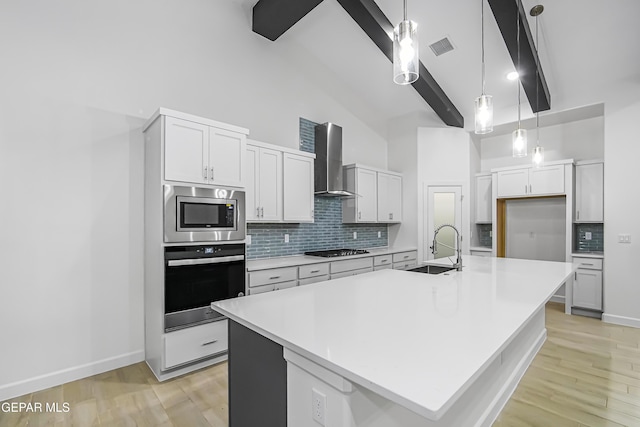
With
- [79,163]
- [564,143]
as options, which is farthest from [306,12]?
[564,143]

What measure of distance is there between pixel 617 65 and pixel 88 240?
6.41 m

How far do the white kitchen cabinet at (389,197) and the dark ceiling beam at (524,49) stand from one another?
231cm

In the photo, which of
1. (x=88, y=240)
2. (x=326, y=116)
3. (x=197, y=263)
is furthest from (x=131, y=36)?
(x=326, y=116)

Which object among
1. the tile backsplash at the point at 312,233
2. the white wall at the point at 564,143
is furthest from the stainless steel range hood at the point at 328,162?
→ the white wall at the point at 564,143

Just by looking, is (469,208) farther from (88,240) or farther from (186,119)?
(88,240)

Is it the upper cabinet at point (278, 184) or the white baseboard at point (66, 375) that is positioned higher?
the upper cabinet at point (278, 184)

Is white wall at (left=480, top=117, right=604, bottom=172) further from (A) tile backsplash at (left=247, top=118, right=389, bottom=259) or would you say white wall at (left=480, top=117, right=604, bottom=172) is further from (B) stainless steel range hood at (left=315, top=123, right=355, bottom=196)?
(B) stainless steel range hood at (left=315, top=123, right=355, bottom=196)

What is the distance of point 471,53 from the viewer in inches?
167

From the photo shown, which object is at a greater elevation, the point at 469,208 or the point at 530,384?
the point at 469,208

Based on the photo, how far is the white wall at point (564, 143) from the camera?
472 centimetres

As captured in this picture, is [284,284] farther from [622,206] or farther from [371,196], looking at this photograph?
[622,206]

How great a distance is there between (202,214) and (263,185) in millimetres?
980

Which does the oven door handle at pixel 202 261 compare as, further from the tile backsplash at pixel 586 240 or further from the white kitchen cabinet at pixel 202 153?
the tile backsplash at pixel 586 240

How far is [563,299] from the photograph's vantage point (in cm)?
502
